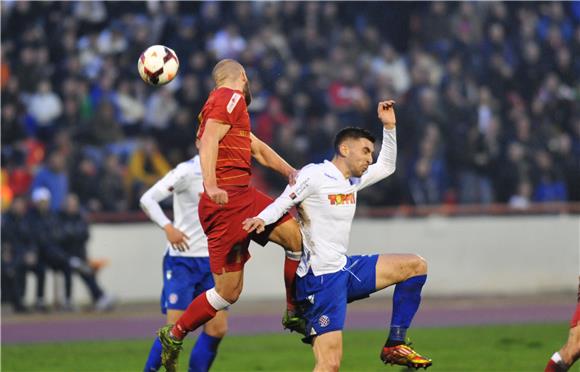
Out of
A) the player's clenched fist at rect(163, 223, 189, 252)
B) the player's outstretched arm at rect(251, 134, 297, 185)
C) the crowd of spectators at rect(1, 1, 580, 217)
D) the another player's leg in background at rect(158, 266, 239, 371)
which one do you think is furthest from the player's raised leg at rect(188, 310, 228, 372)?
the crowd of spectators at rect(1, 1, 580, 217)

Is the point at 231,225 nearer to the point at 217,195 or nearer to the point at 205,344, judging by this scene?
the point at 217,195

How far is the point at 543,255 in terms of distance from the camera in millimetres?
21578

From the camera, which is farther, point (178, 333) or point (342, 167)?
point (178, 333)

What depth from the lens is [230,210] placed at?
30.9ft

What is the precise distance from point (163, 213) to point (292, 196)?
2053mm

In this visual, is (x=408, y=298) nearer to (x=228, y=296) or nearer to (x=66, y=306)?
(x=228, y=296)

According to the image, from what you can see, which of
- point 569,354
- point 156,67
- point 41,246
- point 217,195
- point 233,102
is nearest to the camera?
point 217,195

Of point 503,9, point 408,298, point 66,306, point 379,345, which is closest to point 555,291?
point 503,9

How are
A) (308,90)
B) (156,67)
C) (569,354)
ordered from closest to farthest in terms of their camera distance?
(569,354), (156,67), (308,90)

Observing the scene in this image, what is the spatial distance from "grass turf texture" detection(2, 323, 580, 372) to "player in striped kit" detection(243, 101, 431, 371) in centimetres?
330

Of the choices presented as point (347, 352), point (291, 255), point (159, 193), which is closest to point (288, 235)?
point (291, 255)

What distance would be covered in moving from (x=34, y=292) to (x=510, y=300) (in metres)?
8.25

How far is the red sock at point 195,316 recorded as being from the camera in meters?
9.56

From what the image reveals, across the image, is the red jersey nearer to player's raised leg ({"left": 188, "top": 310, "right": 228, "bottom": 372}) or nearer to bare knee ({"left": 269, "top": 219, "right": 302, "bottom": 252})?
bare knee ({"left": 269, "top": 219, "right": 302, "bottom": 252})
